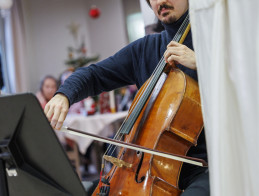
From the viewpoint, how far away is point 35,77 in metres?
5.18

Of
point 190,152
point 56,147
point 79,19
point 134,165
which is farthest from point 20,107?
point 79,19

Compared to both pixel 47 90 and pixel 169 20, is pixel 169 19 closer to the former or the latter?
pixel 169 20

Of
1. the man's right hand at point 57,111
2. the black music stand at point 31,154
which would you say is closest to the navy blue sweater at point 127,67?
the man's right hand at point 57,111

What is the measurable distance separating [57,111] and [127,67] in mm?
488

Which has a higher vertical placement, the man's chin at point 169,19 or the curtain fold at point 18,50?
the man's chin at point 169,19

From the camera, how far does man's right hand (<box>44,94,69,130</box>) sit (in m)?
1.04

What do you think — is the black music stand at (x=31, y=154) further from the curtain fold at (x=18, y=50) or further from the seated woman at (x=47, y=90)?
the curtain fold at (x=18, y=50)

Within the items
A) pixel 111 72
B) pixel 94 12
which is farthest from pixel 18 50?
pixel 111 72

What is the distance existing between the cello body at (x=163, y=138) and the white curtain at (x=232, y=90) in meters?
0.32

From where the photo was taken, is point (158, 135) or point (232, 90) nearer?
point (232, 90)

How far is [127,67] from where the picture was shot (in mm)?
1479

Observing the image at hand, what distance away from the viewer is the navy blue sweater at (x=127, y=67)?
1.35m

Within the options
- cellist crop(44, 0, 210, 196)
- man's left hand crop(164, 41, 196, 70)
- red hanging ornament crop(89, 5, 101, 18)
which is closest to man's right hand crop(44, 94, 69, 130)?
cellist crop(44, 0, 210, 196)

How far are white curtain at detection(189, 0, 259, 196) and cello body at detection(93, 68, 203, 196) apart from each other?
1.04 ft
